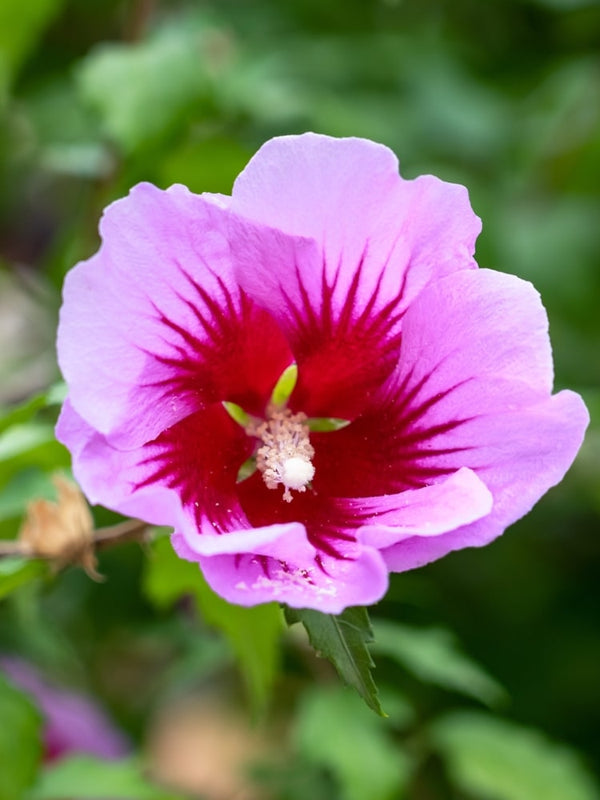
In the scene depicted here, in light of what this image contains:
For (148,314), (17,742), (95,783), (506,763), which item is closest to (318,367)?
(148,314)

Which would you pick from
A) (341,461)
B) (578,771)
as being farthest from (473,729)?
(341,461)

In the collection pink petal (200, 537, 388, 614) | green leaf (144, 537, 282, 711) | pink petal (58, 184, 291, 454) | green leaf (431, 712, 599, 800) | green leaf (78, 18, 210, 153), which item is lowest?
green leaf (431, 712, 599, 800)

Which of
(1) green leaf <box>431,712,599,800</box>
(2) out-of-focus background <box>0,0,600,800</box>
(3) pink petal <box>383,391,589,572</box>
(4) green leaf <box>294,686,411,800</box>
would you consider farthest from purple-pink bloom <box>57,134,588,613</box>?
(1) green leaf <box>431,712,599,800</box>

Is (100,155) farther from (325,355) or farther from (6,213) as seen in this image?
(325,355)

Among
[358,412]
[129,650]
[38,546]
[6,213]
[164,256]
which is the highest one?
[164,256]

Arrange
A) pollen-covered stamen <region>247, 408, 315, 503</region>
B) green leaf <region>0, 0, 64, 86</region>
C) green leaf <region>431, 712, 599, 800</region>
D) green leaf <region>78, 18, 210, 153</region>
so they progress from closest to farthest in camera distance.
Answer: pollen-covered stamen <region>247, 408, 315, 503</region>, green leaf <region>431, 712, 599, 800</region>, green leaf <region>78, 18, 210, 153</region>, green leaf <region>0, 0, 64, 86</region>

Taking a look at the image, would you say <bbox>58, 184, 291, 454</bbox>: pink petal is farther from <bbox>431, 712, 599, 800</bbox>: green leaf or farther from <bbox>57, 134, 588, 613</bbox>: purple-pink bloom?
<bbox>431, 712, 599, 800</bbox>: green leaf
